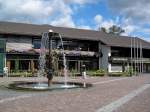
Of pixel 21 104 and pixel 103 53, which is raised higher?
pixel 103 53

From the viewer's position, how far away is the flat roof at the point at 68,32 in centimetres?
5542

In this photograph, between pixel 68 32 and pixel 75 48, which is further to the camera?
pixel 68 32

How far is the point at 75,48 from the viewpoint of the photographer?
6175 cm

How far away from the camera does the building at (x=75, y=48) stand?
5359 cm

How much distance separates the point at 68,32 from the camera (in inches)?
2522

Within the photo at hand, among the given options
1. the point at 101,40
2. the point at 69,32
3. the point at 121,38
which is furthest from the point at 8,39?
the point at 121,38

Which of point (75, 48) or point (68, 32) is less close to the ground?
point (68, 32)

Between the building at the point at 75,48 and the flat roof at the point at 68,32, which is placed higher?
the flat roof at the point at 68,32

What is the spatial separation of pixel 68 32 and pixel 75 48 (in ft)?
12.6

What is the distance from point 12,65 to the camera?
5350 cm

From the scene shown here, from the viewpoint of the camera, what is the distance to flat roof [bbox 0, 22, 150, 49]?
5542 cm

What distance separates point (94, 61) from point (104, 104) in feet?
158

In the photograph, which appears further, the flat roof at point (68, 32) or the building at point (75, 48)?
the flat roof at point (68, 32)

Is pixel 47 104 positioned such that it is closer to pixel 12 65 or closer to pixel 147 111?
pixel 147 111
